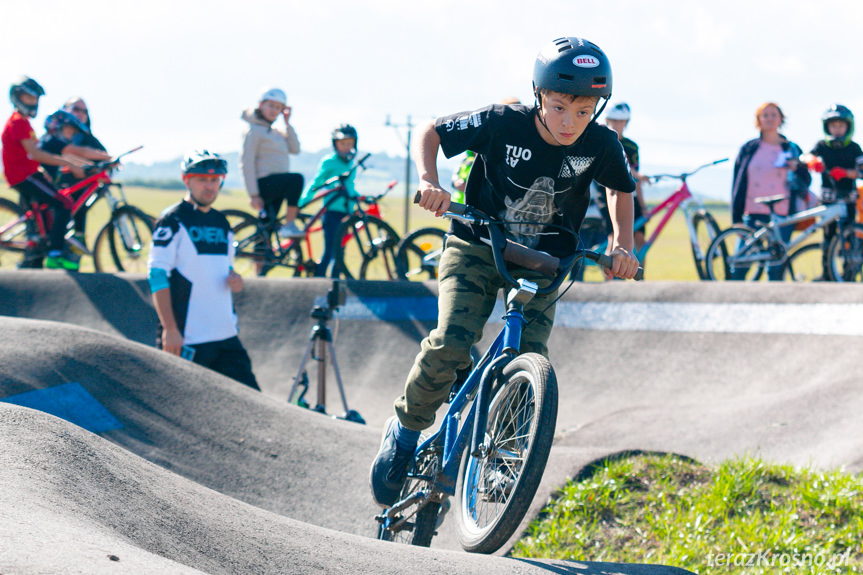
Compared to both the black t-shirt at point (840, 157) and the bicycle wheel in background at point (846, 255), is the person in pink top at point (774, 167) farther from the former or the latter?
the bicycle wheel in background at point (846, 255)

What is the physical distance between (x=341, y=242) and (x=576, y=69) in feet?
22.4

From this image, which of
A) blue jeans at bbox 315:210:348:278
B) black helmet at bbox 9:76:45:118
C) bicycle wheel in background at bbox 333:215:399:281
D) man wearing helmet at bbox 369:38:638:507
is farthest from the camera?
blue jeans at bbox 315:210:348:278

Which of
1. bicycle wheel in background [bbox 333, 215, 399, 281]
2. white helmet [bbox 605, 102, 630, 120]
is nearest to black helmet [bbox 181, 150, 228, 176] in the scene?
bicycle wheel in background [bbox 333, 215, 399, 281]

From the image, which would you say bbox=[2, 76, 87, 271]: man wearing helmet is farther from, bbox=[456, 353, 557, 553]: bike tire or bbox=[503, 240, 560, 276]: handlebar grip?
bbox=[456, 353, 557, 553]: bike tire

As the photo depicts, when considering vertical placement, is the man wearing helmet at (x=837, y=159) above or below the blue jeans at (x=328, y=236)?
above

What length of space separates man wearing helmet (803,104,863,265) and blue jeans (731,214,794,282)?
17.0 inches

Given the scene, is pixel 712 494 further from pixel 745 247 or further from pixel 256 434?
pixel 745 247

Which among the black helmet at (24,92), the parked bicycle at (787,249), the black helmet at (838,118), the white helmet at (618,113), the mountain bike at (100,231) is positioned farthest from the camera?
the mountain bike at (100,231)

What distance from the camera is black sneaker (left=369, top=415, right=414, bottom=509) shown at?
14.1 feet

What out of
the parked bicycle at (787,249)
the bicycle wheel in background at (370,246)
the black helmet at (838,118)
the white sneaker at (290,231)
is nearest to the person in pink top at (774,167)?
the parked bicycle at (787,249)

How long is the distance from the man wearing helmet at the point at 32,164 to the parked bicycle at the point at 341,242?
2.21m

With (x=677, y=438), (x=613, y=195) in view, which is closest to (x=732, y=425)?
(x=677, y=438)

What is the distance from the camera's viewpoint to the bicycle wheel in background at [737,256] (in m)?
9.80

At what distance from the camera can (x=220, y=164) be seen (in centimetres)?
638
